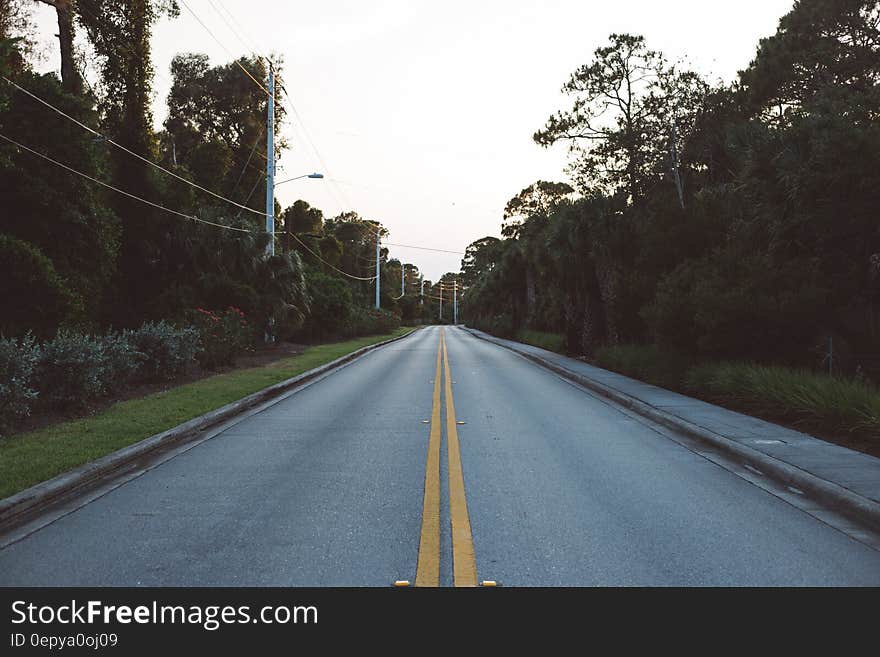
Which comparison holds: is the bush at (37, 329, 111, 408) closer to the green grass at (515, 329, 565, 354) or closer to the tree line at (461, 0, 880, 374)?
the tree line at (461, 0, 880, 374)

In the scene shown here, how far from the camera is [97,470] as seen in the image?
7.40m

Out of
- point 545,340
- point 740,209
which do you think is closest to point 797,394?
point 740,209

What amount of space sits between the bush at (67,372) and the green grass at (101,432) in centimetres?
56

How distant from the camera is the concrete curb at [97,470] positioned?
591 centimetres

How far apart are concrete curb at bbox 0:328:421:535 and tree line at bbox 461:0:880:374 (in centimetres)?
1014

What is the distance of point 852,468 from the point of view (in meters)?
7.41

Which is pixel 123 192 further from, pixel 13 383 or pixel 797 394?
pixel 797 394

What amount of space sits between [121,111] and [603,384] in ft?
78.2

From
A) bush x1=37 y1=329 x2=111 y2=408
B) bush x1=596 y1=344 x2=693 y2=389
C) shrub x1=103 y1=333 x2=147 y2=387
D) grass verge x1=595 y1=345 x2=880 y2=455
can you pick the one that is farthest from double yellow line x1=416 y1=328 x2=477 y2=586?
bush x1=596 y1=344 x2=693 y2=389

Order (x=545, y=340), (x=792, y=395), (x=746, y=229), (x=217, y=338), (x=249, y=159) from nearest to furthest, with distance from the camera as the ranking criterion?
(x=792, y=395)
(x=746, y=229)
(x=217, y=338)
(x=545, y=340)
(x=249, y=159)

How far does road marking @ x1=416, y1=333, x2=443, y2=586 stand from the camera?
15.0ft

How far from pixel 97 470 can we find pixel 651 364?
1400cm

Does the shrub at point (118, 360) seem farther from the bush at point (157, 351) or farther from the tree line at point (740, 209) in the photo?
the tree line at point (740, 209)
